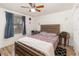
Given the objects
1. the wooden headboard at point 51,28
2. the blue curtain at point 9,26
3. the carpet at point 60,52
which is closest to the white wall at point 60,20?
the wooden headboard at point 51,28

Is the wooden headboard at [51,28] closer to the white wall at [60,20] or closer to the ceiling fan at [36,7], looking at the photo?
the white wall at [60,20]

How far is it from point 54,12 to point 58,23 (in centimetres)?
14

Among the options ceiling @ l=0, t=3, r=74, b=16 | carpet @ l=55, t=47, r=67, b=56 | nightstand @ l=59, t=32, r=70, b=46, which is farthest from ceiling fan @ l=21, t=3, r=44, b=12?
carpet @ l=55, t=47, r=67, b=56

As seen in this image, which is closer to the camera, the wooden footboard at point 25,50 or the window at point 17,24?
the wooden footboard at point 25,50

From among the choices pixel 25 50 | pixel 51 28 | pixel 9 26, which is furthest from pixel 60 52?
pixel 9 26

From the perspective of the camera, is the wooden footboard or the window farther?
the window

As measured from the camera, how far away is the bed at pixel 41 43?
2.58 feet

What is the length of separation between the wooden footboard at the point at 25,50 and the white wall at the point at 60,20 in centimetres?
27

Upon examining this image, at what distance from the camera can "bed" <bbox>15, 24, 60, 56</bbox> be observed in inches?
30.9

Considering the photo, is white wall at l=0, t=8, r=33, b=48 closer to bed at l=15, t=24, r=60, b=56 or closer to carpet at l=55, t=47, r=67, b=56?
bed at l=15, t=24, r=60, b=56

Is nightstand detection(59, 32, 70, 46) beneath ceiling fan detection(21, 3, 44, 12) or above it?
beneath

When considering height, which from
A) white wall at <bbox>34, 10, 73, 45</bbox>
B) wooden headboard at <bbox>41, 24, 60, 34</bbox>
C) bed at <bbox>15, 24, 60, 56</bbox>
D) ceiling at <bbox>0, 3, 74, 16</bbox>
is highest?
ceiling at <bbox>0, 3, 74, 16</bbox>

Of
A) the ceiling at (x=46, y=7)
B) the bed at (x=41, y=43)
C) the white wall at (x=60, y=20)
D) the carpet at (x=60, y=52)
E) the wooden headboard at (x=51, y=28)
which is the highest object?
the ceiling at (x=46, y=7)

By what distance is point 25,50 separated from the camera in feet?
2.81
